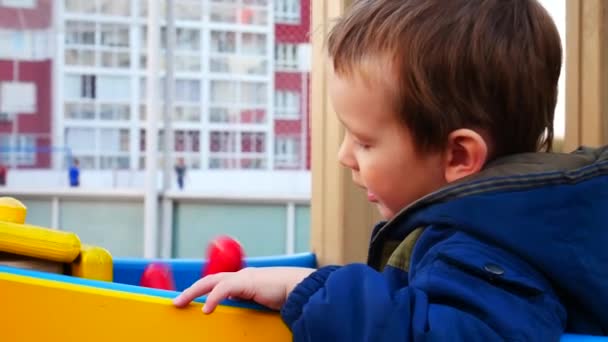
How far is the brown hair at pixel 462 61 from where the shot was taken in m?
0.52

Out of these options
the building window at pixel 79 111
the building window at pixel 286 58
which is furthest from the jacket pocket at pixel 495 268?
the building window at pixel 79 111

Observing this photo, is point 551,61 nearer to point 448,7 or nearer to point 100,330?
point 448,7

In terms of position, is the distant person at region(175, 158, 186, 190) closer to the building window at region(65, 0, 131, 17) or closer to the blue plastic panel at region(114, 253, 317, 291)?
the building window at region(65, 0, 131, 17)

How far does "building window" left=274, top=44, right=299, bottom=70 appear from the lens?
9.49 feet

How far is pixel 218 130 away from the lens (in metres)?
2.88

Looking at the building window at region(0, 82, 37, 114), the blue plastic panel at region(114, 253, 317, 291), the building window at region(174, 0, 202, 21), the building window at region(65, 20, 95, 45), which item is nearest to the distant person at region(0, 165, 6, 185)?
the building window at region(0, 82, 37, 114)

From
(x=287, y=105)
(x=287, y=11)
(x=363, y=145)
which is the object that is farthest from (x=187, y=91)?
(x=363, y=145)

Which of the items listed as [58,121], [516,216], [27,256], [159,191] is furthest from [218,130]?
[516,216]

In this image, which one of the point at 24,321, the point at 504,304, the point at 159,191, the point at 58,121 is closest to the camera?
the point at 504,304

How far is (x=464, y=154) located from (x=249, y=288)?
18cm

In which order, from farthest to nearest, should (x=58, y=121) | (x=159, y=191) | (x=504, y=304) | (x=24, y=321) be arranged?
(x=58, y=121) → (x=159, y=191) → (x=24, y=321) → (x=504, y=304)

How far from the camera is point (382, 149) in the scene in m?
0.54

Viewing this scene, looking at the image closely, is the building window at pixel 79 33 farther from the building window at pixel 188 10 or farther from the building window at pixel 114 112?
the building window at pixel 188 10

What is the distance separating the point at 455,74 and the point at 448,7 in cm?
5
